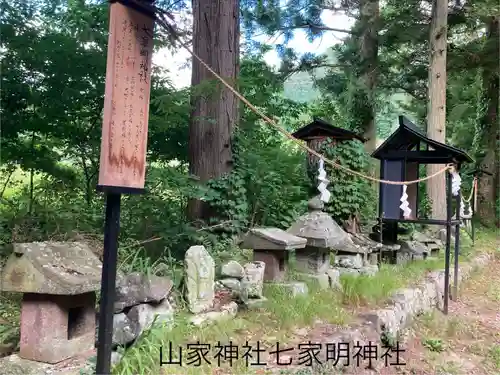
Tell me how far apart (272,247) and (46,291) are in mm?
2435

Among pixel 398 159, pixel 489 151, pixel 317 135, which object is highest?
pixel 489 151

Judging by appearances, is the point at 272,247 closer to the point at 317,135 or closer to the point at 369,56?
the point at 317,135

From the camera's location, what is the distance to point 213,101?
281 inches

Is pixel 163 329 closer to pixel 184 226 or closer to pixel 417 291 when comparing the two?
pixel 184 226

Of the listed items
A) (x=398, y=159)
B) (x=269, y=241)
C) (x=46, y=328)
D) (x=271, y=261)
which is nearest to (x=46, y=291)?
(x=46, y=328)

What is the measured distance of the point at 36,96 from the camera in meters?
5.68

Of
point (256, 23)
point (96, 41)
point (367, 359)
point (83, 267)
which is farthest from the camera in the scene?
point (256, 23)

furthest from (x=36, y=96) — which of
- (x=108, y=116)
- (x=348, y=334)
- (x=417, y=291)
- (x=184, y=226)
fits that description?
(x=417, y=291)

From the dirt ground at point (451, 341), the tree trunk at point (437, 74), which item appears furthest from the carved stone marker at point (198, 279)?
the tree trunk at point (437, 74)

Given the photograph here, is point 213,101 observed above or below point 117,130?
above

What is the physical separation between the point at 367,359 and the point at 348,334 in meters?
0.26

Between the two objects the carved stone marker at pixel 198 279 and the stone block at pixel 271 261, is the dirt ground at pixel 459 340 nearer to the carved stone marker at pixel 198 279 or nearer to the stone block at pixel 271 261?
the stone block at pixel 271 261

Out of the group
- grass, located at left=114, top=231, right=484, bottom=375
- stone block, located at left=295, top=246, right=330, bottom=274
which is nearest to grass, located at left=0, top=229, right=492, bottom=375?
grass, located at left=114, top=231, right=484, bottom=375

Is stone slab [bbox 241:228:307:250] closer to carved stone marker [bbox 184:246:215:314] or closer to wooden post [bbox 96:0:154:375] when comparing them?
carved stone marker [bbox 184:246:215:314]
